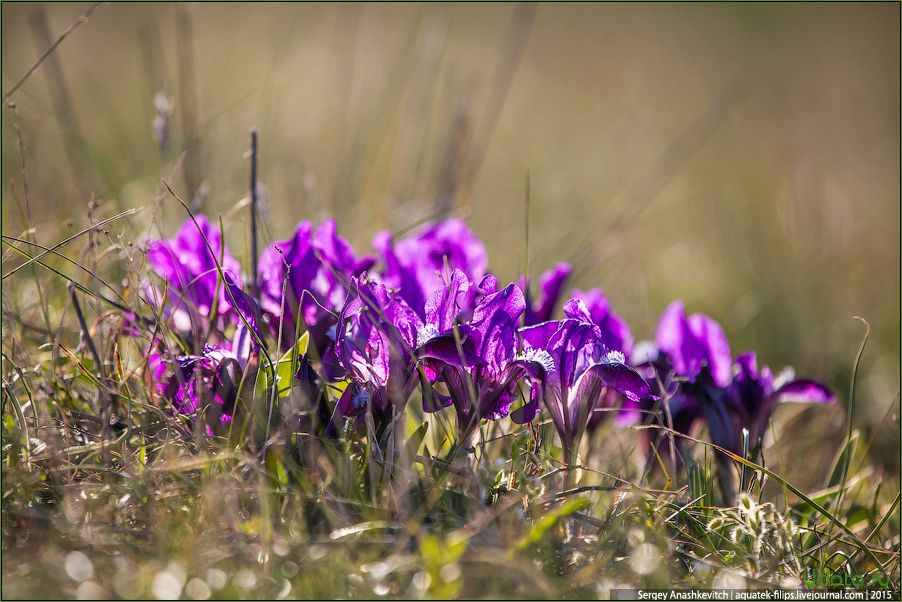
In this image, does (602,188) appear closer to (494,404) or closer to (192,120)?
(192,120)

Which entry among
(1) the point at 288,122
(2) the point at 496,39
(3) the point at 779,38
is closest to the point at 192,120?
(1) the point at 288,122

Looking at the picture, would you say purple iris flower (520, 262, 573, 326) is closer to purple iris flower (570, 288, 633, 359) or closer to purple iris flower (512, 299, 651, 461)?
purple iris flower (570, 288, 633, 359)

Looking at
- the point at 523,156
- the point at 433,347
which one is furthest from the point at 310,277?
the point at 523,156

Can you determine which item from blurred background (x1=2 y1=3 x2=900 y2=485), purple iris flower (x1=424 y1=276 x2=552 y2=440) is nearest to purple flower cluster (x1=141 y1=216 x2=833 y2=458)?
purple iris flower (x1=424 y1=276 x2=552 y2=440)

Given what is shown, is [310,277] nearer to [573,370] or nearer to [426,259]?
[426,259]

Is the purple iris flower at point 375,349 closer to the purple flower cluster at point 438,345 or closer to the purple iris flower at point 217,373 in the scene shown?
the purple flower cluster at point 438,345

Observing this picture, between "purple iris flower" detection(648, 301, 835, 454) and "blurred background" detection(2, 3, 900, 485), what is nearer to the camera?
"purple iris flower" detection(648, 301, 835, 454)

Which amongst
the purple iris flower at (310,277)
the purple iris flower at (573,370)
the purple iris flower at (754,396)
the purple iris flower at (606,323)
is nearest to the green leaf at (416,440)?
the purple iris flower at (573,370)

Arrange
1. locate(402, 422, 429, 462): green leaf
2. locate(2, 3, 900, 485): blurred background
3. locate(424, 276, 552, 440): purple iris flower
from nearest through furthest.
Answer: locate(424, 276, 552, 440): purple iris flower → locate(402, 422, 429, 462): green leaf → locate(2, 3, 900, 485): blurred background
